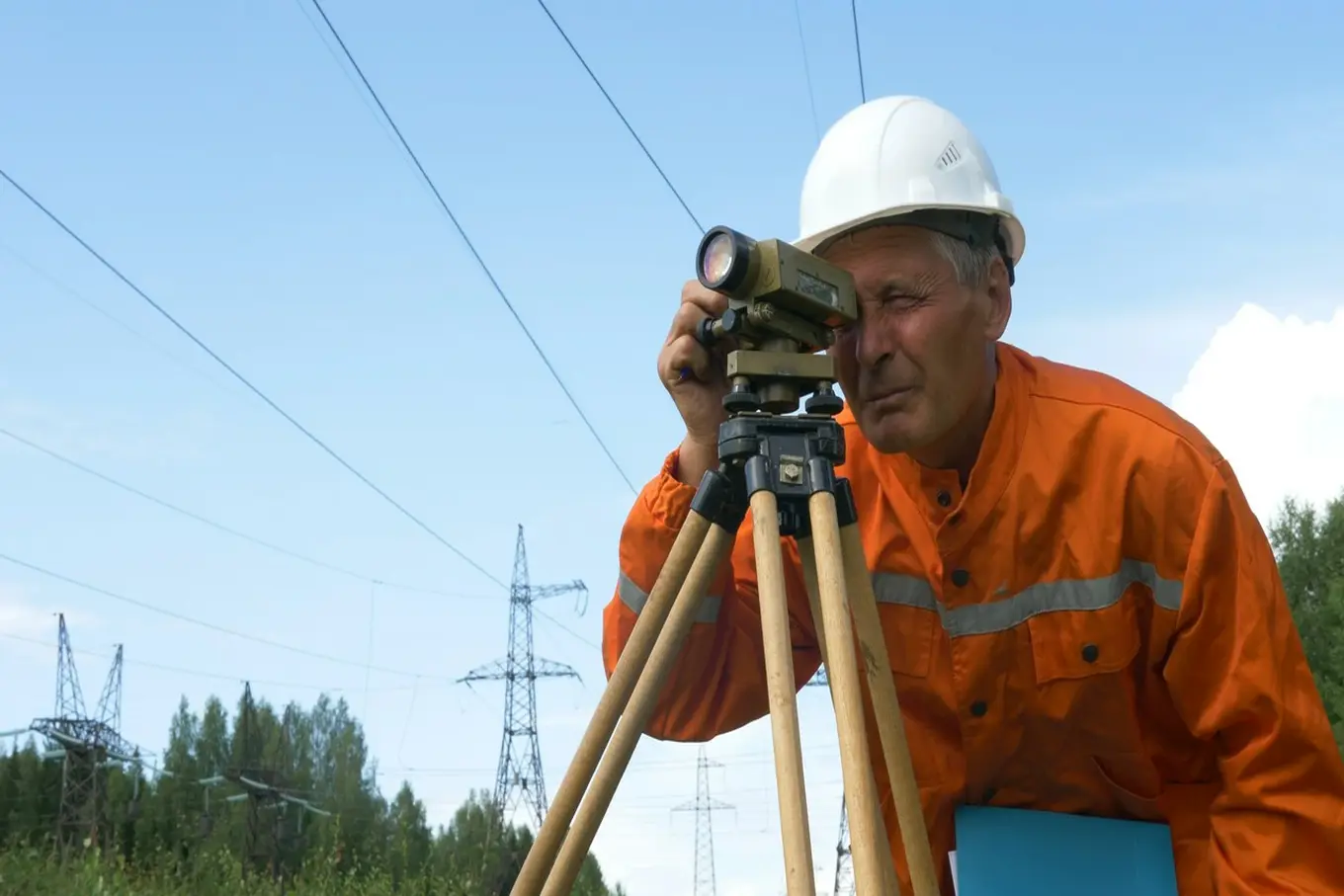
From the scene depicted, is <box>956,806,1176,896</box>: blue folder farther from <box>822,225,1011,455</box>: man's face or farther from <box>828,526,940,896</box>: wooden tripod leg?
<box>822,225,1011,455</box>: man's face

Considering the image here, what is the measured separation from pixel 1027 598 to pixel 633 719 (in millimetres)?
840

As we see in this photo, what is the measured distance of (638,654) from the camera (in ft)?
6.91

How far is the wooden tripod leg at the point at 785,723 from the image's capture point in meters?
1.71

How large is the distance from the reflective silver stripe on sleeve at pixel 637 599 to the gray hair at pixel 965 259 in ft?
2.76

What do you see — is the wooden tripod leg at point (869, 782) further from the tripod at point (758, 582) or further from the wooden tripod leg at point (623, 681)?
the wooden tripod leg at point (623, 681)

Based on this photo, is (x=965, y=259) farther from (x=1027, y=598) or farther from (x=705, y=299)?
(x=1027, y=598)

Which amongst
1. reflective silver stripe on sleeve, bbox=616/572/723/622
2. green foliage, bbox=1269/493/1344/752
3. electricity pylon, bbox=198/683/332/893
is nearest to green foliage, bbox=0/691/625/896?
electricity pylon, bbox=198/683/332/893

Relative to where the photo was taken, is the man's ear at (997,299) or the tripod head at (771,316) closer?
the tripod head at (771,316)

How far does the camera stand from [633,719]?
2080 mm

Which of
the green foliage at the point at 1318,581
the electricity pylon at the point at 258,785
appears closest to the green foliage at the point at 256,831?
the electricity pylon at the point at 258,785

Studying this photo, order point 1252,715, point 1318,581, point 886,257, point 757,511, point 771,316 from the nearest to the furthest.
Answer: point 757,511, point 771,316, point 1252,715, point 886,257, point 1318,581

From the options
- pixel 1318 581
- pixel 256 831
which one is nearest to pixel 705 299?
pixel 256 831

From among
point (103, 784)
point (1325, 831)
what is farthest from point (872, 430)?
point (103, 784)

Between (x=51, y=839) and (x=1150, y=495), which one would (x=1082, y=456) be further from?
(x=51, y=839)
